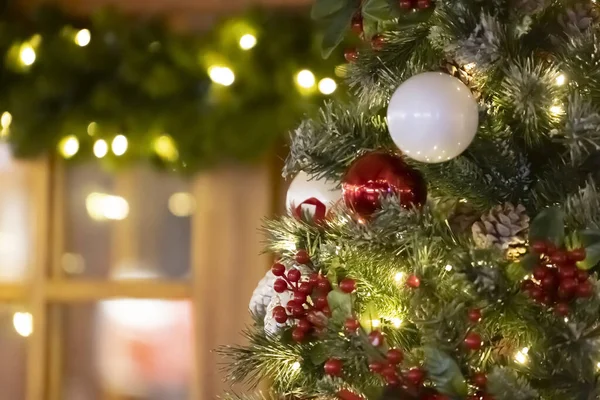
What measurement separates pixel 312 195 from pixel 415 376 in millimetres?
357

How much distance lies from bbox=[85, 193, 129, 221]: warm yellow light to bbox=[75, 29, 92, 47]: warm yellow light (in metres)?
0.34

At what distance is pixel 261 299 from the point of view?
87 cm

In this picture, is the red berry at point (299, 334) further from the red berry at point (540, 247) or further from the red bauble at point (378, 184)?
the red berry at point (540, 247)

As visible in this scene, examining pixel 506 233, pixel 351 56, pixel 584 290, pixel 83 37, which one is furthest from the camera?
pixel 83 37

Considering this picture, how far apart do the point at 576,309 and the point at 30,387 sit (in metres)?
1.26

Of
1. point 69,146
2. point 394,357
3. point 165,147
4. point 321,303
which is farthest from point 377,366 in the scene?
point 69,146

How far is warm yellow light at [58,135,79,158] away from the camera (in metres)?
1.42

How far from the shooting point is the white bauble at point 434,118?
65 centimetres

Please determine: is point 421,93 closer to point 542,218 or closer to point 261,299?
point 542,218

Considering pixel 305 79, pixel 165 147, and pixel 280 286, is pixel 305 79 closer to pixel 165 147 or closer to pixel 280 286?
Answer: pixel 165 147

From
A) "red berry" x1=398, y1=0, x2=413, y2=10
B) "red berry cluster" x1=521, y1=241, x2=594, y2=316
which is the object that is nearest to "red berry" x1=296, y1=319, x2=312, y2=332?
"red berry cluster" x1=521, y1=241, x2=594, y2=316

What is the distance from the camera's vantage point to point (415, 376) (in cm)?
57

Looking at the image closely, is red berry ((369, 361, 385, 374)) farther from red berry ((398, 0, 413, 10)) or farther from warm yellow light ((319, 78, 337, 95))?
warm yellow light ((319, 78, 337, 95))

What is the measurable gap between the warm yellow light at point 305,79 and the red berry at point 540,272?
2.55 feet
